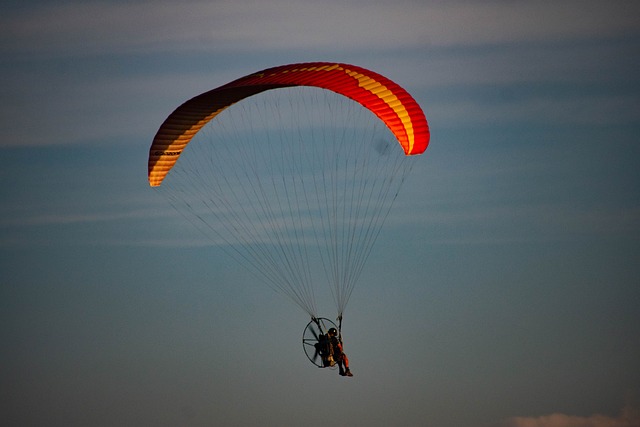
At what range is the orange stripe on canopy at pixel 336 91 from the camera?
45.2 m

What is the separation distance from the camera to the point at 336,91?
45.2 m

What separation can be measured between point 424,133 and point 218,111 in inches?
243

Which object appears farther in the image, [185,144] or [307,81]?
[185,144]

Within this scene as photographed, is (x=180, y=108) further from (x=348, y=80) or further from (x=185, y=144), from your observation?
(x=348, y=80)

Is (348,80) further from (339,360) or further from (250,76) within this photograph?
(339,360)

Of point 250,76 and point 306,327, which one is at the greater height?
point 250,76

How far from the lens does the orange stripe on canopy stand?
45219 millimetres

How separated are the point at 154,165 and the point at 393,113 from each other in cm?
740

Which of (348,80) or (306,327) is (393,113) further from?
(306,327)

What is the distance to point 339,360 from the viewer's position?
45875 mm

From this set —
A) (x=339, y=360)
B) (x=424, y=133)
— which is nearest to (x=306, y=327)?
(x=339, y=360)

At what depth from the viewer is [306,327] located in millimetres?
46406

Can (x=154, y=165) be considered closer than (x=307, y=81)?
No

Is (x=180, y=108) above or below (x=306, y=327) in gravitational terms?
above
